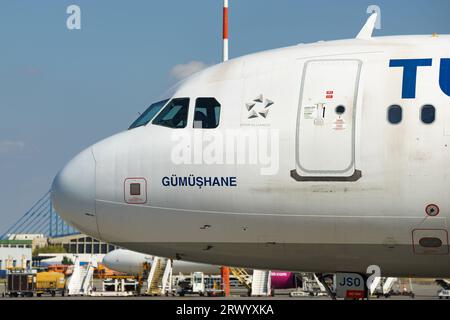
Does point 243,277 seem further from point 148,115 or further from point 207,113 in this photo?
point 207,113

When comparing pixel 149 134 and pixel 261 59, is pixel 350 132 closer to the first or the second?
pixel 261 59

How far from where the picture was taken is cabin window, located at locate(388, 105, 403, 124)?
1689 centimetres

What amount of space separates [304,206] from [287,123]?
5.35 feet

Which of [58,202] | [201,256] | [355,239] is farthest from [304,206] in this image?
[58,202]

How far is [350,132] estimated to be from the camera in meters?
17.0

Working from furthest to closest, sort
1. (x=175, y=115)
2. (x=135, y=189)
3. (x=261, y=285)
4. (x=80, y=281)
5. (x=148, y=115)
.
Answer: (x=80, y=281), (x=261, y=285), (x=148, y=115), (x=175, y=115), (x=135, y=189)

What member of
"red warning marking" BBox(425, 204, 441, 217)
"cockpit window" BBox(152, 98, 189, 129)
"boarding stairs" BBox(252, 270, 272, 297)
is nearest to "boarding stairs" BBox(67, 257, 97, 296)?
"boarding stairs" BBox(252, 270, 272, 297)

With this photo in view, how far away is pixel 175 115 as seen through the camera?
18.6m

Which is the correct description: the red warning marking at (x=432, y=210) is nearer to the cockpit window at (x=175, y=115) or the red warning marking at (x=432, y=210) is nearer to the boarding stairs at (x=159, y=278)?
the cockpit window at (x=175, y=115)

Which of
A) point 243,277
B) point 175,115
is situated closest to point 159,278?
point 243,277

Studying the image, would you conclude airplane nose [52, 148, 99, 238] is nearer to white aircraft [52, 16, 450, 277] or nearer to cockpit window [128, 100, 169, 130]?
white aircraft [52, 16, 450, 277]

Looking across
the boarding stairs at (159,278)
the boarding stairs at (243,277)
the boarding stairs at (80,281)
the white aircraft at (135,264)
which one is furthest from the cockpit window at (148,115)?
the white aircraft at (135,264)

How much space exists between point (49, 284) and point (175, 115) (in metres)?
60.3

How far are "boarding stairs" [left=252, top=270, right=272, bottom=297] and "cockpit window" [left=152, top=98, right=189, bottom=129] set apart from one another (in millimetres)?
49799
